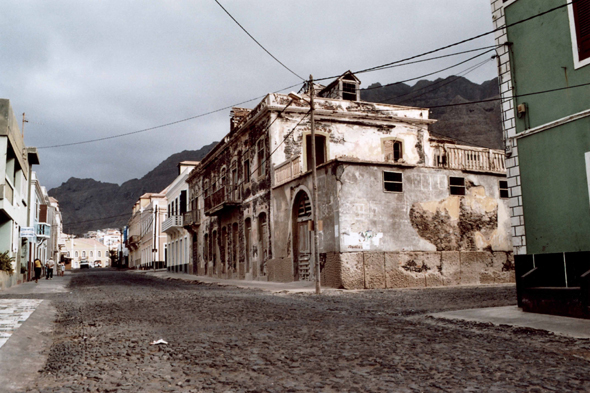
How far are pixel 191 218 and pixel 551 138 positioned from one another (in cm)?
2877

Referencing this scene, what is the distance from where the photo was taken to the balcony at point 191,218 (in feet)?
111

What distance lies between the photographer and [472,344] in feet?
17.9

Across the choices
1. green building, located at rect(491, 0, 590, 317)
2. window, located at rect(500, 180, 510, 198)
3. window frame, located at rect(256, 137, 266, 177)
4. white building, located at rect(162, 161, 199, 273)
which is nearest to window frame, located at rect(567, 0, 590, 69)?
green building, located at rect(491, 0, 590, 317)

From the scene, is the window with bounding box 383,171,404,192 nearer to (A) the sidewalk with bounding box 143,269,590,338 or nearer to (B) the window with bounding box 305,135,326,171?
(B) the window with bounding box 305,135,326,171

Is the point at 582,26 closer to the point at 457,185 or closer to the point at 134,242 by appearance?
the point at 457,185

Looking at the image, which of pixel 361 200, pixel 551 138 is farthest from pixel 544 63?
pixel 361 200

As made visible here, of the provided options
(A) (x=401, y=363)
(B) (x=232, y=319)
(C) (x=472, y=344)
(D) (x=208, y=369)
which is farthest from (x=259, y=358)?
(B) (x=232, y=319)

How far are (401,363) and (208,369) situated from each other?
1.67 m

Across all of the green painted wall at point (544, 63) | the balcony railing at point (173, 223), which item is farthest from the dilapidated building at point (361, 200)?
the balcony railing at point (173, 223)

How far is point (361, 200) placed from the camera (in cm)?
1686

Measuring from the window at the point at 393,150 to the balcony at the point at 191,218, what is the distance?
15.5m

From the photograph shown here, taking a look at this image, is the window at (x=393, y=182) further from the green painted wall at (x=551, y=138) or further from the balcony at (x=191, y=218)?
the balcony at (x=191, y=218)

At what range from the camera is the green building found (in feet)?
26.0

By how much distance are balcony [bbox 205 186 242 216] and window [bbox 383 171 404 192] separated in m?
10.3
